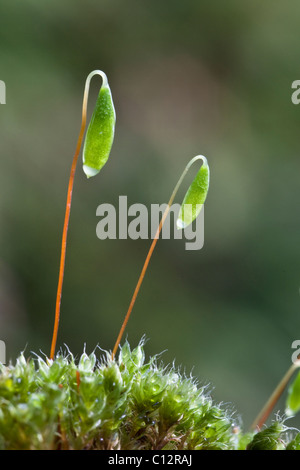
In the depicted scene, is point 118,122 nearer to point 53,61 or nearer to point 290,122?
point 53,61

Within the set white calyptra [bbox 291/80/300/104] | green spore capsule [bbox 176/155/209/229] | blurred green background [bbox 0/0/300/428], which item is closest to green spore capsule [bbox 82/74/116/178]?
green spore capsule [bbox 176/155/209/229]

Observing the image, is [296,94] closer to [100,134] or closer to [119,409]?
[100,134]

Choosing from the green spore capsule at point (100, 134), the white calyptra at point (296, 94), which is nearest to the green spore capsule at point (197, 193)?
the green spore capsule at point (100, 134)

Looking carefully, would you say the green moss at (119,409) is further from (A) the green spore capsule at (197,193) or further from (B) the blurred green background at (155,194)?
(B) the blurred green background at (155,194)

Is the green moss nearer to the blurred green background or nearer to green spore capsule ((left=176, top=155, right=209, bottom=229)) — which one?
green spore capsule ((left=176, top=155, right=209, bottom=229))

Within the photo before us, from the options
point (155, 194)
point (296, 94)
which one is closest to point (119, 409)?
point (155, 194)
